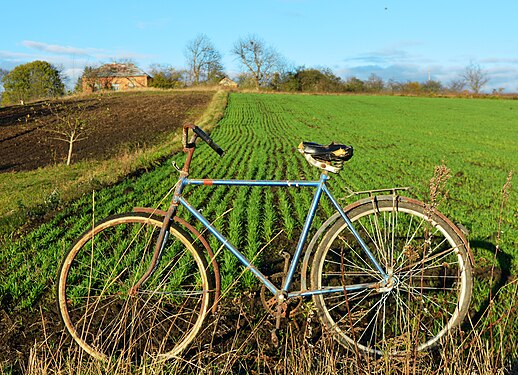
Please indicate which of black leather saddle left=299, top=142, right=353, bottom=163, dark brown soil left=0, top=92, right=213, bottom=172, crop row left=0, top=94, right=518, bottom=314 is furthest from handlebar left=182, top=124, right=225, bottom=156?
dark brown soil left=0, top=92, right=213, bottom=172

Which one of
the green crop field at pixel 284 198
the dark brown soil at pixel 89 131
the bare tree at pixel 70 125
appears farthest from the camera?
the dark brown soil at pixel 89 131

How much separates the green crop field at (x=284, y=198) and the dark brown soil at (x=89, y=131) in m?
4.54

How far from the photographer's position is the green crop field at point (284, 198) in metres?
4.64

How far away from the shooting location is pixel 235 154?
48.7 ft

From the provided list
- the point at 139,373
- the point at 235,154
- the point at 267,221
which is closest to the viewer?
the point at 139,373

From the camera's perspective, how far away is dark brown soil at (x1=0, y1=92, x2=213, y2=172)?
1727 cm

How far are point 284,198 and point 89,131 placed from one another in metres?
18.8

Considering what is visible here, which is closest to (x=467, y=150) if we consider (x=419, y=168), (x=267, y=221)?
(x=419, y=168)

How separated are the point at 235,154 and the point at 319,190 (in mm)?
11840

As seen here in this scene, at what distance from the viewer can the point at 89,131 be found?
24.4 metres

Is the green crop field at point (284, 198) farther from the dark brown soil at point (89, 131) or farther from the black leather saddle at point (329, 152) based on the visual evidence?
the dark brown soil at point (89, 131)


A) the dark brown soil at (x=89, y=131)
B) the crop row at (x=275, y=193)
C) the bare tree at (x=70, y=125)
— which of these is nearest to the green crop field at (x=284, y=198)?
the crop row at (x=275, y=193)

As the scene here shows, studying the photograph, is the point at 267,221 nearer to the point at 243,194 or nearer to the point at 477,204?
the point at 243,194

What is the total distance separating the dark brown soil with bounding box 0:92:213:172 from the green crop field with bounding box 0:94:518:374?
4.54 meters
